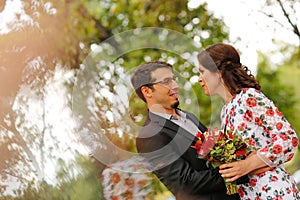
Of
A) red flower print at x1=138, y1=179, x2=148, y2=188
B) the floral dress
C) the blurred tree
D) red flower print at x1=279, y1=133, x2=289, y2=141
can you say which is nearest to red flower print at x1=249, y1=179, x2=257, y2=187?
the floral dress

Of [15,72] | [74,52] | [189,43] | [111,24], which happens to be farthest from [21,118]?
[189,43]

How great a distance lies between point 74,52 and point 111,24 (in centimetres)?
58

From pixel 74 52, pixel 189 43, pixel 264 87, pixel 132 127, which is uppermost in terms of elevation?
pixel 74 52

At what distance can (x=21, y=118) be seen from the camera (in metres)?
4.74

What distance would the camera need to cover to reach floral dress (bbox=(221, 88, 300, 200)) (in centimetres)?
189

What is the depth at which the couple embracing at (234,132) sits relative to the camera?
1.90 m

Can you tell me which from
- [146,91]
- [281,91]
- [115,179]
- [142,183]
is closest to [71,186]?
[115,179]

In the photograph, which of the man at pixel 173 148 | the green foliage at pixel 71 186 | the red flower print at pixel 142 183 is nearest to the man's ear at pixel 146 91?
the man at pixel 173 148

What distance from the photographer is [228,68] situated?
2.00 m

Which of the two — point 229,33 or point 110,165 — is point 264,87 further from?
point 110,165

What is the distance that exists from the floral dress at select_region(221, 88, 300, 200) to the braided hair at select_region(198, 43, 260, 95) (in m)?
0.04

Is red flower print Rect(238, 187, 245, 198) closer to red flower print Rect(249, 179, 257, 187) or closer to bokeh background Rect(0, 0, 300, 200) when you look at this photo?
red flower print Rect(249, 179, 257, 187)

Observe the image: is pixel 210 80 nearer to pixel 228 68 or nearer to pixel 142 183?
pixel 228 68

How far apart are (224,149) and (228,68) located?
1.01 feet
